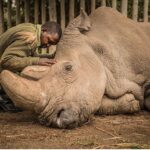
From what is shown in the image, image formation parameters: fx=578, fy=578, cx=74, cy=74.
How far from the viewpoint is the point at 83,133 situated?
612cm

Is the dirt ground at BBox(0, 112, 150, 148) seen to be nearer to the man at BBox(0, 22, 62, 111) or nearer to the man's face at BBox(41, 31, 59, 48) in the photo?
the man at BBox(0, 22, 62, 111)

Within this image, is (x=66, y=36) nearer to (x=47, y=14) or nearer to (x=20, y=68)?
(x=20, y=68)

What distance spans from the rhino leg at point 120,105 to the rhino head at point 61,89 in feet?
1.40

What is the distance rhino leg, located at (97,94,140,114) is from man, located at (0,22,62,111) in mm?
960

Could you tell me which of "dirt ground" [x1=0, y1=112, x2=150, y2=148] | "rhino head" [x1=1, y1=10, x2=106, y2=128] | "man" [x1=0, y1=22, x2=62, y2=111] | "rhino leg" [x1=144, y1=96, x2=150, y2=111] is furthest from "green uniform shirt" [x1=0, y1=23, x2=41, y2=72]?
"rhino leg" [x1=144, y1=96, x2=150, y2=111]

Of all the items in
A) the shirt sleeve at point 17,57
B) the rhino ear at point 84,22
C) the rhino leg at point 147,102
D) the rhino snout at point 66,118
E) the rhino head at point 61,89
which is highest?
the rhino ear at point 84,22

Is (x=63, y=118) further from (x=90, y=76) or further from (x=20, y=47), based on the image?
(x=20, y=47)

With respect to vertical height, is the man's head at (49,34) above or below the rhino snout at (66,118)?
above

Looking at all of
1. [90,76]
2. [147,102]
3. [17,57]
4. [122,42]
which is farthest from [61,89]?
[147,102]

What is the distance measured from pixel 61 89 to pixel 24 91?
41 centimetres

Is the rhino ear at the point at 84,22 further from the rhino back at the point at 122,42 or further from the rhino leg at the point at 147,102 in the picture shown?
the rhino leg at the point at 147,102

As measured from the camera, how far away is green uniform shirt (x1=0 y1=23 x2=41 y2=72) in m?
6.64

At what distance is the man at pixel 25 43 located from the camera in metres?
6.65

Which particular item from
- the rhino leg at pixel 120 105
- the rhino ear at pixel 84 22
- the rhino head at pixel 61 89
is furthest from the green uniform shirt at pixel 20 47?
the rhino leg at pixel 120 105
